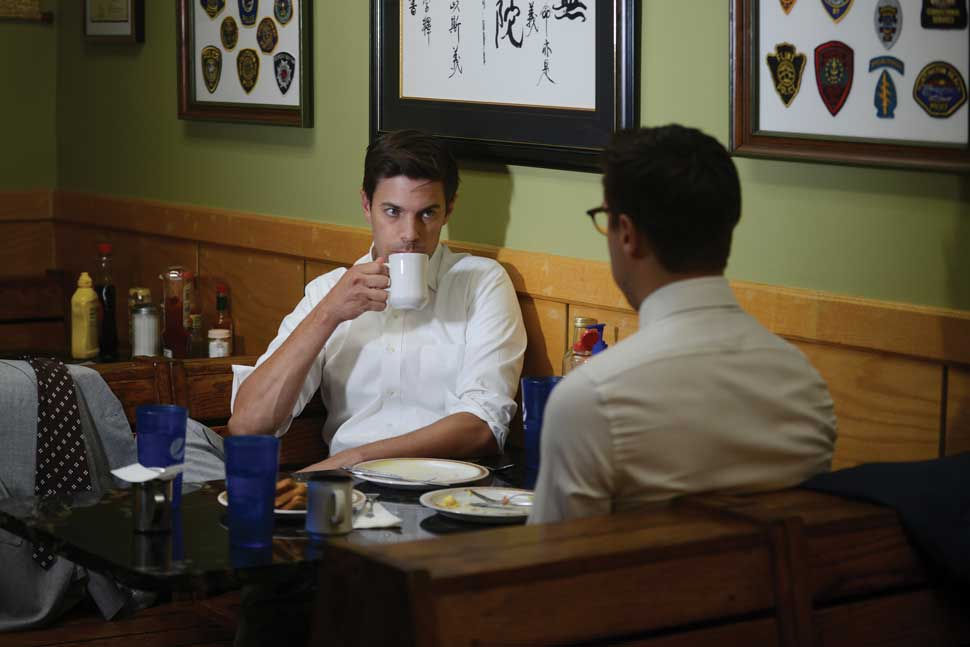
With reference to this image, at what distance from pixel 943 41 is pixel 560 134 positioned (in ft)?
3.30

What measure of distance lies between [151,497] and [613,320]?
122cm

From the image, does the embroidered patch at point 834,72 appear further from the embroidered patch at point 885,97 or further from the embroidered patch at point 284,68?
the embroidered patch at point 284,68

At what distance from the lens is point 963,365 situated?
2252 mm

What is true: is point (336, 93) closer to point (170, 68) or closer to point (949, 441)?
point (170, 68)

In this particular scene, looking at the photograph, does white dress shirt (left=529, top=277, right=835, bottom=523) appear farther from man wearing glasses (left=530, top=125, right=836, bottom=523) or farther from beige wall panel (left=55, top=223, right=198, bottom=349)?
beige wall panel (left=55, top=223, right=198, bottom=349)

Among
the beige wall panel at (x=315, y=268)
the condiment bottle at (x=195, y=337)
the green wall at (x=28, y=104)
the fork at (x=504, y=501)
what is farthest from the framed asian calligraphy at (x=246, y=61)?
the fork at (x=504, y=501)

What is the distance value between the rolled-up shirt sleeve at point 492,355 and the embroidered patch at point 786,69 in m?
0.84

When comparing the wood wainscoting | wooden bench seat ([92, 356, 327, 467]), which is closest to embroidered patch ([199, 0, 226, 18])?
the wood wainscoting

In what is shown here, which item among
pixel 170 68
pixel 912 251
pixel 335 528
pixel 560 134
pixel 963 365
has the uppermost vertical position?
pixel 170 68

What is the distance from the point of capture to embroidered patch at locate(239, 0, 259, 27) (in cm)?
399

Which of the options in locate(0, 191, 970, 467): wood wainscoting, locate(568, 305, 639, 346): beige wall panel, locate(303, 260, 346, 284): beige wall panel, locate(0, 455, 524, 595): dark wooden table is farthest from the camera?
locate(303, 260, 346, 284): beige wall panel

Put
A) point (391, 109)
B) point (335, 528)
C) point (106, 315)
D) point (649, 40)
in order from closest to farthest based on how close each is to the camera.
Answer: point (335, 528) → point (649, 40) → point (391, 109) → point (106, 315)

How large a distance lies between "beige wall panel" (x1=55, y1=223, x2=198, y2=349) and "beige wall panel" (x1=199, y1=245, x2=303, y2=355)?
3.9 inches

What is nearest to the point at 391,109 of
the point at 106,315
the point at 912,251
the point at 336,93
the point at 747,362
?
the point at 336,93
